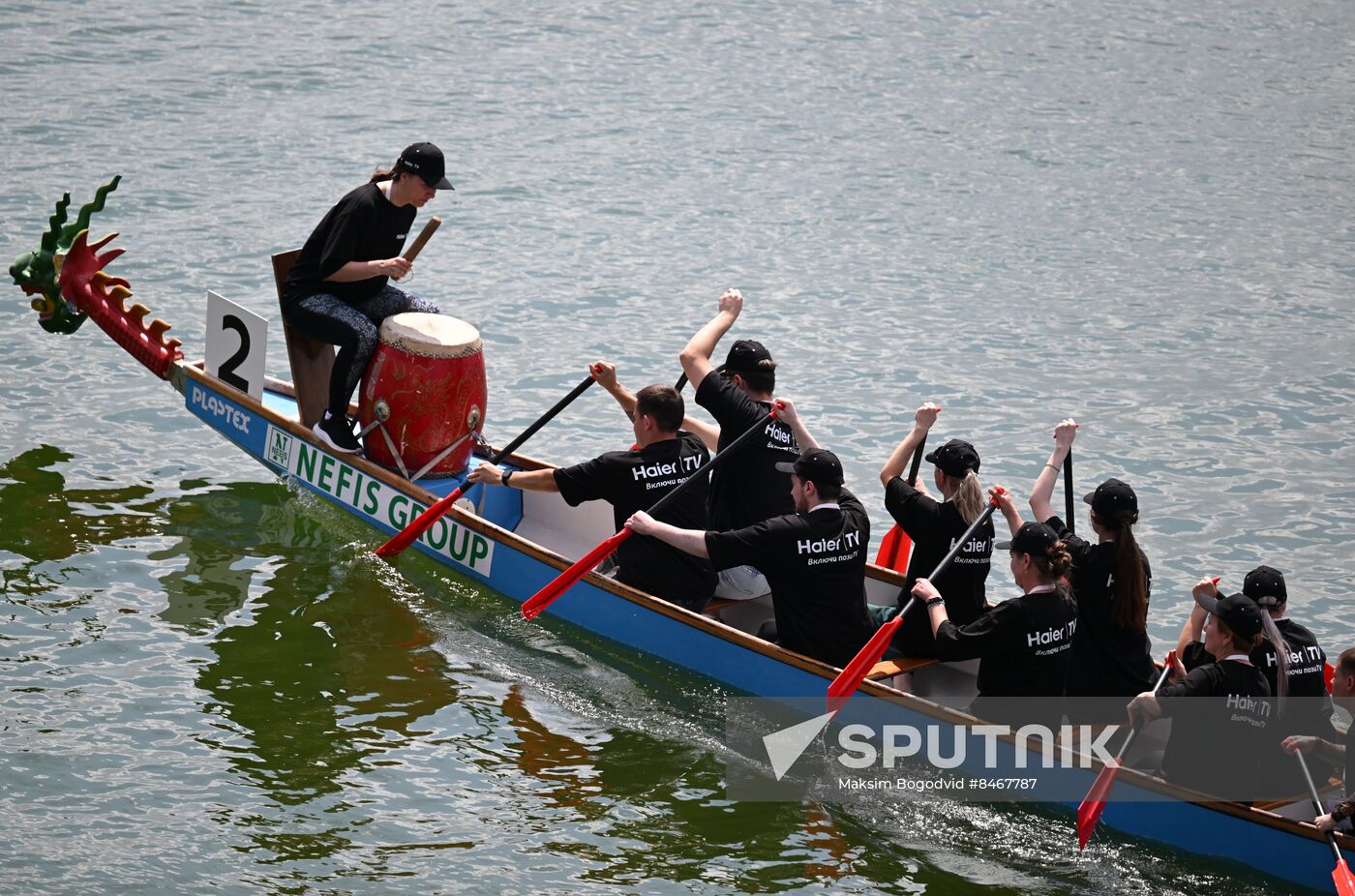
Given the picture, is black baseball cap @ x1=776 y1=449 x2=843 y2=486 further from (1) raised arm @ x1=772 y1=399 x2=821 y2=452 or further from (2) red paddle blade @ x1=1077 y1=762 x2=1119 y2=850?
(2) red paddle blade @ x1=1077 y1=762 x2=1119 y2=850

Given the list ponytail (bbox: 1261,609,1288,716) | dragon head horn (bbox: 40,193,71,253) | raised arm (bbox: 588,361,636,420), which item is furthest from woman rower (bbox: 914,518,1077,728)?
dragon head horn (bbox: 40,193,71,253)

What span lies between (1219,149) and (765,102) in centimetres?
641

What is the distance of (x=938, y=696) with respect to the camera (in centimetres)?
952

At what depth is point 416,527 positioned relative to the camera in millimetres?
10766

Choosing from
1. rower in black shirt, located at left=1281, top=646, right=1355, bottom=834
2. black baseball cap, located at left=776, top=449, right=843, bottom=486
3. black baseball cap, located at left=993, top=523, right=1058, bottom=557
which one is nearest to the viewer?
Answer: rower in black shirt, located at left=1281, top=646, right=1355, bottom=834

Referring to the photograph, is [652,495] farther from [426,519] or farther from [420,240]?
[420,240]

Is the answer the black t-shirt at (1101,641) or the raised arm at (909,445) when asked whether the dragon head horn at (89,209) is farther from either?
the black t-shirt at (1101,641)

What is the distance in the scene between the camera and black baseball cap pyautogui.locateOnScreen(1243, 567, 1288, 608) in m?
8.27

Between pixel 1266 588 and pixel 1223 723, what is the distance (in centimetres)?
81

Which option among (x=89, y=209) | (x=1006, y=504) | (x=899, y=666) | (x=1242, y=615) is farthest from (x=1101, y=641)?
(x=89, y=209)

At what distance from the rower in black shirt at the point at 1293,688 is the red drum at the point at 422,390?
5.41 metres

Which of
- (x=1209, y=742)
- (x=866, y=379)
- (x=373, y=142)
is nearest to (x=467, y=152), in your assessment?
(x=373, y=142)

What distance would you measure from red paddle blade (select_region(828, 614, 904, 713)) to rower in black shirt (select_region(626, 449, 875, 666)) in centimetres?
A: 49

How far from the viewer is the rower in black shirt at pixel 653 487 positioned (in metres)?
9.82
